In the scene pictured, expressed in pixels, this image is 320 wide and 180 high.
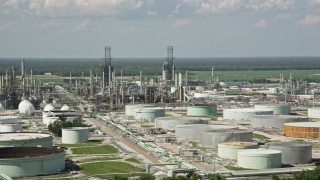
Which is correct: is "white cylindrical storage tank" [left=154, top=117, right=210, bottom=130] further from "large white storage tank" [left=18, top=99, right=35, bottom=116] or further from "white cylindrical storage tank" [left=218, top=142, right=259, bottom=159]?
"large white storage tank" [left=18, top=99, right=35, bottom=116]

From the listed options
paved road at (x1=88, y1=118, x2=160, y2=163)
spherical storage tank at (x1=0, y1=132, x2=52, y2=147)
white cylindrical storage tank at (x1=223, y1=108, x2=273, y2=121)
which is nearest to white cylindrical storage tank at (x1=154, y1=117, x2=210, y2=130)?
paved road at (x1=88, y1=118, x2=160, y2=163)

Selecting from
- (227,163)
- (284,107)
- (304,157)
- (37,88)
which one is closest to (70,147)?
(227,163)

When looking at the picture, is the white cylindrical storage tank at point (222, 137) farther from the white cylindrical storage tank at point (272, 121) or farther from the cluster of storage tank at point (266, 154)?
the white cylindrical storage tank at point (272, 121)

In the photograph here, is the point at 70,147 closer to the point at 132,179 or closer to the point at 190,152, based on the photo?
the point at 190,152

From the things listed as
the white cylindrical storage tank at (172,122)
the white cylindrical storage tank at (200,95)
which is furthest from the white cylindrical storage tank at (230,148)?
the white cylindrical storage tank at (200,95)

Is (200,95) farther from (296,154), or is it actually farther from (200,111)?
(296,154)

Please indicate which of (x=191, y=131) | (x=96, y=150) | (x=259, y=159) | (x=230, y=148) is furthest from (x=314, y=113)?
(x=259, y=159)

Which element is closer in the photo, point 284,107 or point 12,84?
point 284,107
